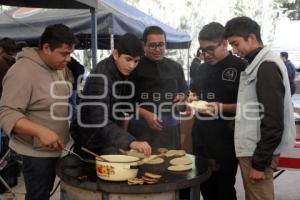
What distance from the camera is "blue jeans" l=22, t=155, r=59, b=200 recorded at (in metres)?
2.45

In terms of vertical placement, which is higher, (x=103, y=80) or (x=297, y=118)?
(x=103, y=80)

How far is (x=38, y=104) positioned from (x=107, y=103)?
422 millimetres

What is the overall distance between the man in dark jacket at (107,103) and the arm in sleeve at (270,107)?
2.26ft

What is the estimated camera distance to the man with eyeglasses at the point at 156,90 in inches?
128

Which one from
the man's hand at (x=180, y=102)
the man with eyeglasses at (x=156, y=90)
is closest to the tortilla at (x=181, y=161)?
the man with eyeglasses at (x=156, y=90)

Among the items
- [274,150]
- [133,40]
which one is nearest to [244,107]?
[274,150]

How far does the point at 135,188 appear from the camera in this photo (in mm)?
1972

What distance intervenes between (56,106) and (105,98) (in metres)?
0.34

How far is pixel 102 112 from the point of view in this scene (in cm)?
233

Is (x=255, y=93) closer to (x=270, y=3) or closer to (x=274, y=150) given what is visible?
(x=274, y=150)

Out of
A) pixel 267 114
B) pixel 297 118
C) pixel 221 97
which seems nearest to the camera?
pixel 267 114

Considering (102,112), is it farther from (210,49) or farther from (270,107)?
(210,49)

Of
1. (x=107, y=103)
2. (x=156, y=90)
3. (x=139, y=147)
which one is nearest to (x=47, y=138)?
(x=107, y=103)

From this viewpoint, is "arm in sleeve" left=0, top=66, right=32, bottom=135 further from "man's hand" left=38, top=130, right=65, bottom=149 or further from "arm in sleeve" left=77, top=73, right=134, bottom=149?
"arm in sleeve" left=77, top=73, right=134, bottom=149
